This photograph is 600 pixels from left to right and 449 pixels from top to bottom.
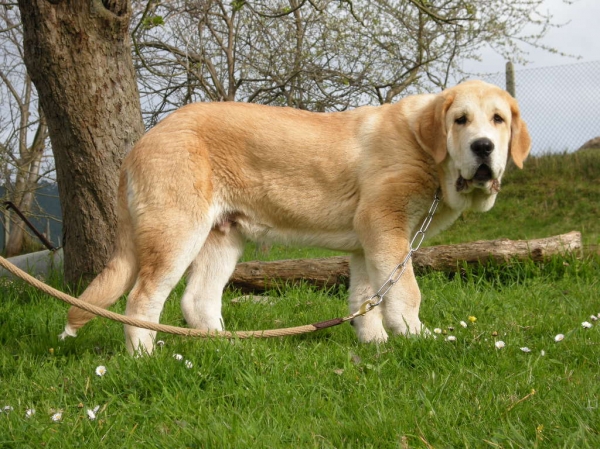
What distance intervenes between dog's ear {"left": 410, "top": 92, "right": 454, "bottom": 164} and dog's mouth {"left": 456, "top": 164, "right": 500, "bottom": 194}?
0.64ft

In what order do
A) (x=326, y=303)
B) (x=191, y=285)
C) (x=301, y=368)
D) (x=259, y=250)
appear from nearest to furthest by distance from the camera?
1. (x=301, y=368)
2. (x=191, y=285)
3. (x=326, y=303)
4. (x=259, y=250)

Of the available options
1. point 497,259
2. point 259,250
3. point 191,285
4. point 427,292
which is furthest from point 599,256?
point 259,250

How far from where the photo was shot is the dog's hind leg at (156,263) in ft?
13.5

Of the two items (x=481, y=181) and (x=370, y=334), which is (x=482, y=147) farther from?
(x=370, y=334)

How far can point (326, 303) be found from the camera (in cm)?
544

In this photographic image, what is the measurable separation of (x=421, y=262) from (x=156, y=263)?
2.93m

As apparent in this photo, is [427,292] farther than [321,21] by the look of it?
No

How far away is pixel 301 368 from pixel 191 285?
1507 millimetres

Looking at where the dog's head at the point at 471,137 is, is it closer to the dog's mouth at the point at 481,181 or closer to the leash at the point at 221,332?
the dog's mouth at the point at 481,181

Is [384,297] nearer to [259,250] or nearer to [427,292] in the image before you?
[427,292]

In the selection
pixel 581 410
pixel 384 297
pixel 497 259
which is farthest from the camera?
pixel 497 259

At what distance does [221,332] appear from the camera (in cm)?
382

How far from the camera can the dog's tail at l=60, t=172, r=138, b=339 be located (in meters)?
4.03

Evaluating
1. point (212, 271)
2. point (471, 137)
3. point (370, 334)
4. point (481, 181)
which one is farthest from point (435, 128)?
point (212, 271)
